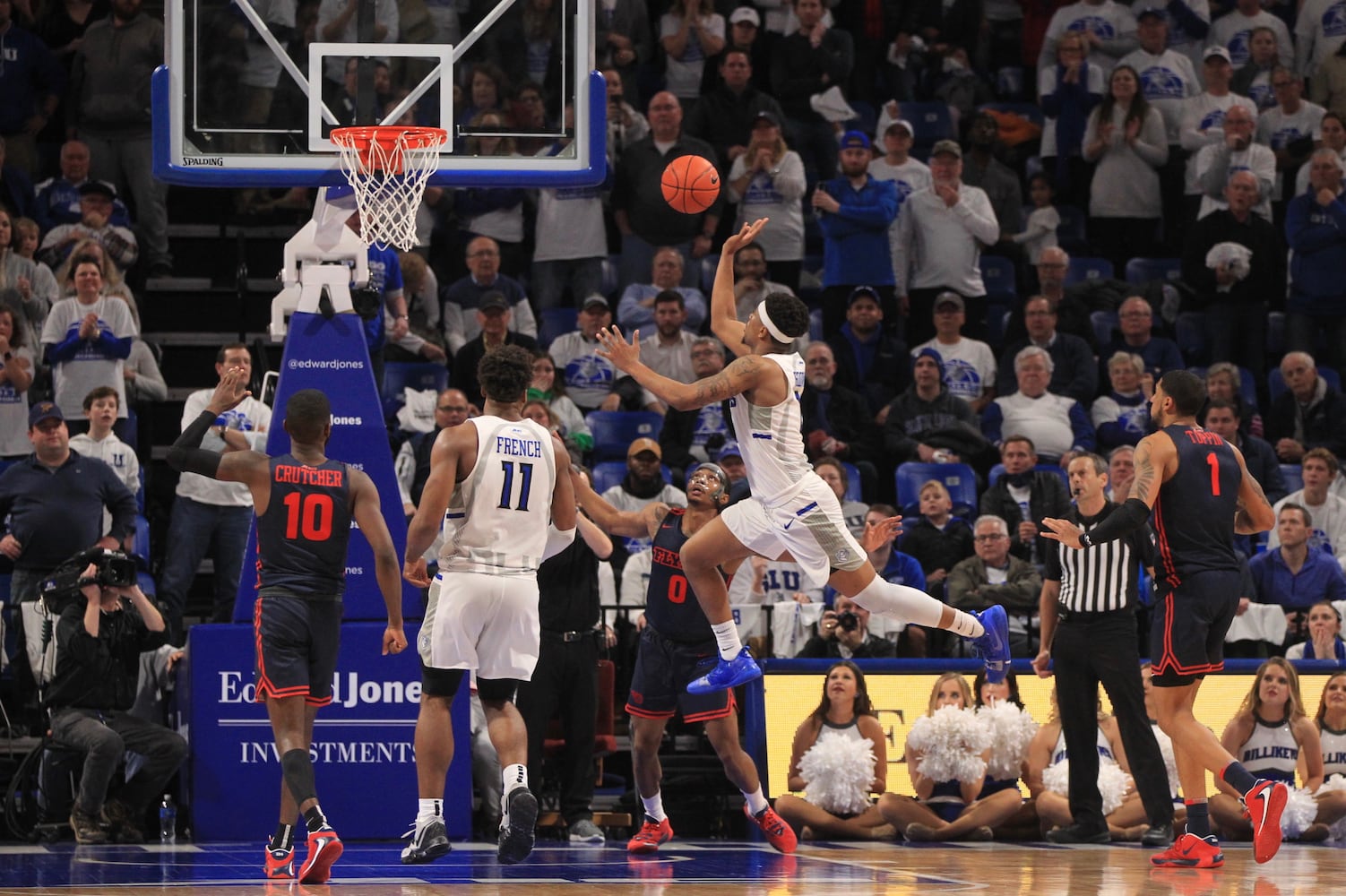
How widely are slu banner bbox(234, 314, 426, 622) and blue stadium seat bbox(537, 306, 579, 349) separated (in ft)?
17.1

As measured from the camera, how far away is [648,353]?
614 inches

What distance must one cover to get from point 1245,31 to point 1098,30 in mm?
1731

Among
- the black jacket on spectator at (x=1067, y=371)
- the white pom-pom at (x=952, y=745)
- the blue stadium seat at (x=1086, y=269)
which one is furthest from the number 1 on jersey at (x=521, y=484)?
the blue stadium seat at (x=1086, y=269)

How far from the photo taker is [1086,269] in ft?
60.3

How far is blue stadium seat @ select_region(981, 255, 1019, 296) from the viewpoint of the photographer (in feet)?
59.2

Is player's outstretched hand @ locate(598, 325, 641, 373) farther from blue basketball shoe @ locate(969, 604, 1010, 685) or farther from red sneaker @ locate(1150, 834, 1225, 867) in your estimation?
red sneaker @ locate(1150, 834, 1225, 867)

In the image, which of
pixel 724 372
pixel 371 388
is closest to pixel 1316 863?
pixel 724 372

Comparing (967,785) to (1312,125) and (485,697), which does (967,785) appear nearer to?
(485,697)

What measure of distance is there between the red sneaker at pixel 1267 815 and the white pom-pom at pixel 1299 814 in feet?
9.04

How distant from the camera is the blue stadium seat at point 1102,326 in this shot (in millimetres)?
17156

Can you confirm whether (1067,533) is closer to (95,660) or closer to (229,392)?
(229,392)

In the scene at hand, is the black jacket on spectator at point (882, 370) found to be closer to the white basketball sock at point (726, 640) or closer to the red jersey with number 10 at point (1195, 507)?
the red jersey with number 10 at point (1195, 507)

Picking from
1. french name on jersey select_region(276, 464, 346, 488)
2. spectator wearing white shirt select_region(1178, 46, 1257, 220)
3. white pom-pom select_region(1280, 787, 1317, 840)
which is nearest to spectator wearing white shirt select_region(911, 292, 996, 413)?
spectator wearing white shirt select_region(1178, 46, 1257, 220)

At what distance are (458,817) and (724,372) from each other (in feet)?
11.9
